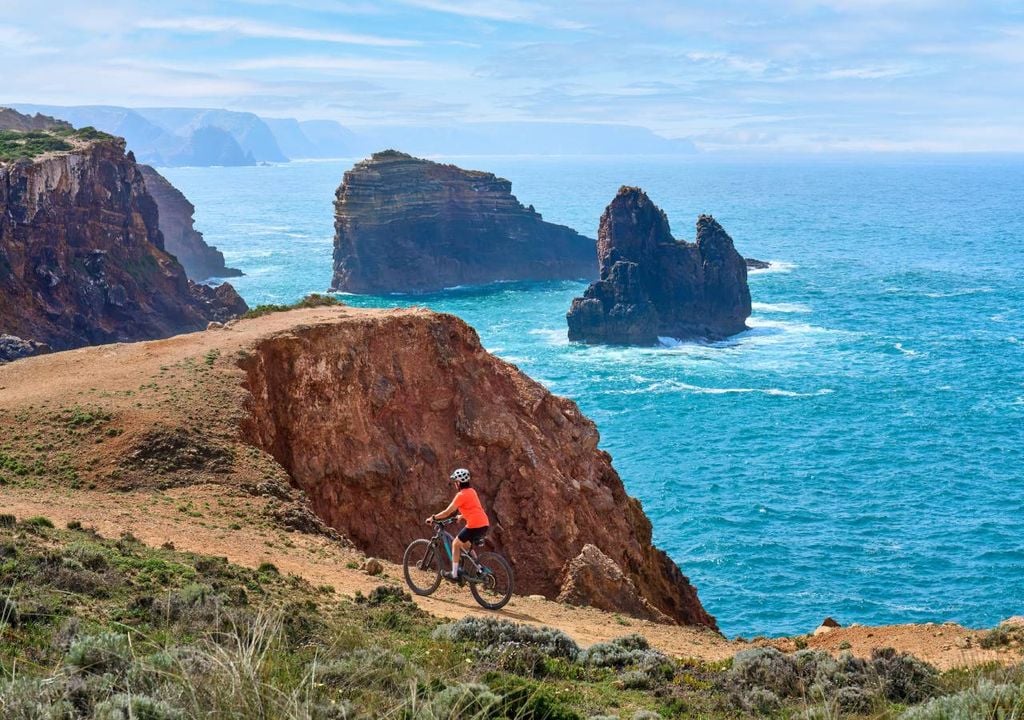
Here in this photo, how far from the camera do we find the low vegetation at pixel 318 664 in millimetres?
9078

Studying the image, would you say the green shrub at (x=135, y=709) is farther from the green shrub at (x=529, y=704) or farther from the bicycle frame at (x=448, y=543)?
the bicycle frame at (x=448, y=543)

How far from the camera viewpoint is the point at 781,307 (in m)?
Answer: 115

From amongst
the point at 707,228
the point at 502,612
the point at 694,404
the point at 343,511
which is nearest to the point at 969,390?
the point at 694,404

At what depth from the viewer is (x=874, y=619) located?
42875 mm

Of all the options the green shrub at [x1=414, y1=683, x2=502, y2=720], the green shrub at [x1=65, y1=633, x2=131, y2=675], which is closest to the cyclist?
the green shrub at [x1=414, y1=683, x2=502, y2=720]

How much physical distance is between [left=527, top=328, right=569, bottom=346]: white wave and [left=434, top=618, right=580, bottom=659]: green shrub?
85.0 metres

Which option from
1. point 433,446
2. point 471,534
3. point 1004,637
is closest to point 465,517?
point 471,534

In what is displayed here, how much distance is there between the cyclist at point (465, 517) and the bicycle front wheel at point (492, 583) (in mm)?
446

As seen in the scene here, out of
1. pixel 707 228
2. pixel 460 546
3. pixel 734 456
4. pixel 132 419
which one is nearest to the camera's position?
pixel 460 546

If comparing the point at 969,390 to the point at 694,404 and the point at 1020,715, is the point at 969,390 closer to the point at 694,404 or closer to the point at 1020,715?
the point at 694,404

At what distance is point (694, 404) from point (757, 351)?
19253mm

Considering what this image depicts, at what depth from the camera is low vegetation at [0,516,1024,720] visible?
29.8 ft

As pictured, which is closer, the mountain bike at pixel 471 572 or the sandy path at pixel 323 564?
the sandy path at pixel 323 564

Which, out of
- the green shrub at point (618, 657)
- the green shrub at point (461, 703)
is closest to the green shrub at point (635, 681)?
the green shrub at point (618, 657)
